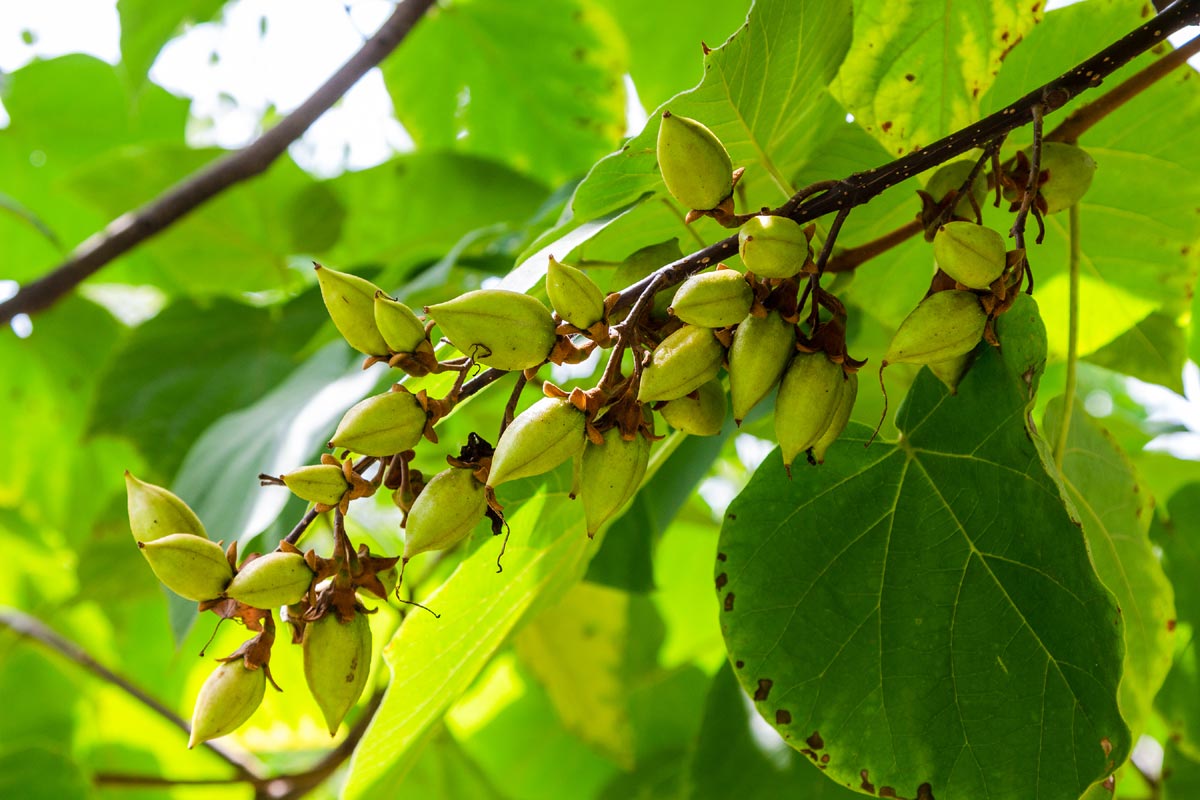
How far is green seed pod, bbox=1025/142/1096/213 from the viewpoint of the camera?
0.66 m

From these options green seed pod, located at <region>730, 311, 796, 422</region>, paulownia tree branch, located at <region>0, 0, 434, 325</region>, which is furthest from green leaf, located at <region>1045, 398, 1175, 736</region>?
paulownia tree branch, located at <region>0, 0, 434, 325</region>

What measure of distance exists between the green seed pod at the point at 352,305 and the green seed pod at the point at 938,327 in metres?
0.29

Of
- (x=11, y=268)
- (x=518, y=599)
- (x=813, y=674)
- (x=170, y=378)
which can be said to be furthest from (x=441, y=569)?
(x=11, y=268)

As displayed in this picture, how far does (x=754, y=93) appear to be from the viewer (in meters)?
0.72

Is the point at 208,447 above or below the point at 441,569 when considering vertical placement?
above

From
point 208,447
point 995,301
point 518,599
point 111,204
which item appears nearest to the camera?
point 995,301

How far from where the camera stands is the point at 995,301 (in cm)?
57

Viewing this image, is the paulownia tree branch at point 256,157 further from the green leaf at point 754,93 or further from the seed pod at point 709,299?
the seed pod at point 709,299

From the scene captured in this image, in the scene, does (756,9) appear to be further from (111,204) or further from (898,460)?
(111,204)

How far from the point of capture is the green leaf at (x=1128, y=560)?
0.79m

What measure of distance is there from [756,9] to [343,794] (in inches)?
24.3

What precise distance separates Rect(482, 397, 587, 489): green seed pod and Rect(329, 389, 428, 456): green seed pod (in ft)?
0.17

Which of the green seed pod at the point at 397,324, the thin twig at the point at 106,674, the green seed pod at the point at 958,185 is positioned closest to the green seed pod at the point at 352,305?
the green seed pod at the point at 397,324

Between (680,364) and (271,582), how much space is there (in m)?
0.25
